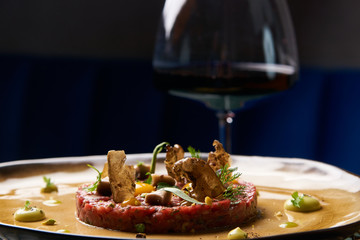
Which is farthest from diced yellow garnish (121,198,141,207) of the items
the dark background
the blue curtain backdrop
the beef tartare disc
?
the blue curtain backdrop

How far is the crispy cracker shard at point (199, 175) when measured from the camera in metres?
0.92

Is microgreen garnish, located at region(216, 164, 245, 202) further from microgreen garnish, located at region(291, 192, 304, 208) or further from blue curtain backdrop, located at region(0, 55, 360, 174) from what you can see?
blue curtain backdrop, located at region(0, 55, 360, 174)

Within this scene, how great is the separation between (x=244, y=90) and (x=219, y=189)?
837mm

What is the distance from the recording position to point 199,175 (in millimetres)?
918

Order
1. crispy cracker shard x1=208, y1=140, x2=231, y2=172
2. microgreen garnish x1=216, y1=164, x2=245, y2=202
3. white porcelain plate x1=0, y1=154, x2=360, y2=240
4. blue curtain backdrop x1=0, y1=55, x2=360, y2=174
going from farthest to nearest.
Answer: blue curtain backdrop x1=0, y1=55, x2=360, y2=174 → crispy cracker shard x1=208, y1=140, x2=231, y2=172 → microgreen garnish x1=216, y1=164, x2=245, y2=202 → white porcelain plate x1=0, y1=154, x2=360, y2=240

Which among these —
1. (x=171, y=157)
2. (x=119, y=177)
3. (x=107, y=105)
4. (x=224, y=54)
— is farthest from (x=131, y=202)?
(x=107, y=105)

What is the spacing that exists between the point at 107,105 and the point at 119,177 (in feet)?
6.76

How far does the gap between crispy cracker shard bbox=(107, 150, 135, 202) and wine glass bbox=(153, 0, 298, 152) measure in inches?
32.0

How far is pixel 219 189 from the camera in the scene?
37.7 inches

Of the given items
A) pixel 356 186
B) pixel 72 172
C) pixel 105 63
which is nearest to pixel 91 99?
pixel 105 63

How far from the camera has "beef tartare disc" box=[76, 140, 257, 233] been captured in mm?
895

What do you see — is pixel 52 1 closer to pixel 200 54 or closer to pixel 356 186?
pixel 200 54

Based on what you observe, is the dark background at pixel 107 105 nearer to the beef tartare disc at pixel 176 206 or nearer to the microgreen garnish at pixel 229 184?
the microgreen garnish at pixel 229 184

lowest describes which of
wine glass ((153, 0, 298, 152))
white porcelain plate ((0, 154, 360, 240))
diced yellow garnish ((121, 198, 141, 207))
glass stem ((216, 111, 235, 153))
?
white porcelain plate ((0, 154, 360, 240))
